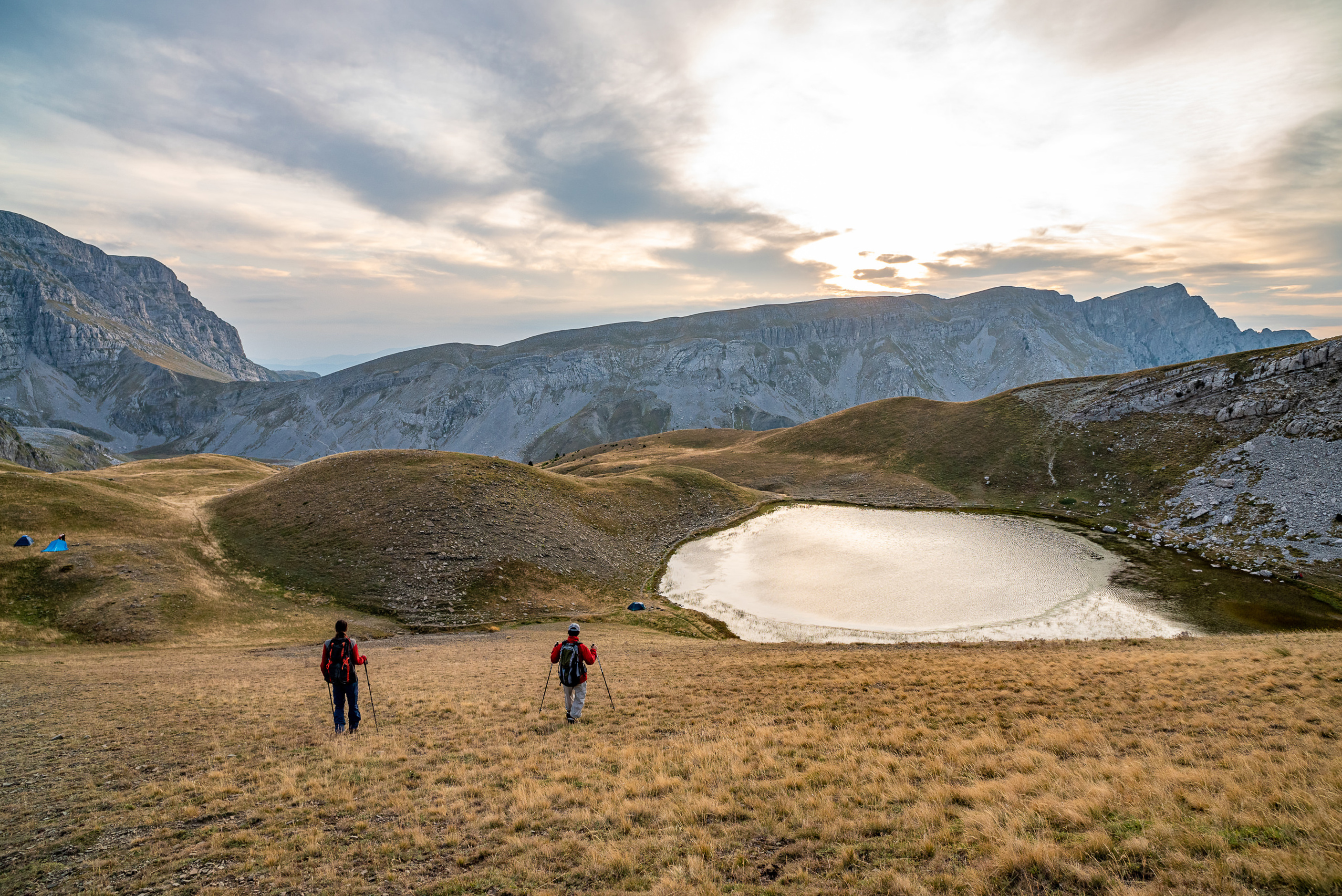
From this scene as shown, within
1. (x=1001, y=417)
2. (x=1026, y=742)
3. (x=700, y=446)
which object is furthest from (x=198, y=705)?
(x=700, y=446)

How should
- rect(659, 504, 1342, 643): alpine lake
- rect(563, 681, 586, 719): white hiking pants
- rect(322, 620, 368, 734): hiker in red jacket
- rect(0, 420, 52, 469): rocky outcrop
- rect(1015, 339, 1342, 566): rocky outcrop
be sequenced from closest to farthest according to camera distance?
1. rect(322, 620, 368, 734): hiker in red jacket
2. rect(563, 681, 586, 719): white hiking pants
3. rect(659, 504, 1342, 643): alpine lake
4. rect(1015, 339, 1342, 566): rocky outcrop
5. rect(0, 420, 52, 469): rocky outcrop

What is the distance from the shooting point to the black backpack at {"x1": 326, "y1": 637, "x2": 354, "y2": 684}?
17.9m

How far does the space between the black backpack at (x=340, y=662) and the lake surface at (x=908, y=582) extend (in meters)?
29.5

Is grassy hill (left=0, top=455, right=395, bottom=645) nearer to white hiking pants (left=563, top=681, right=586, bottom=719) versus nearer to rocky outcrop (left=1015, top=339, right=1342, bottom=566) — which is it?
white hiking pants (left=563, top=681, right=586, bottom=719)

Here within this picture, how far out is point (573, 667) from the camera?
18.7 m

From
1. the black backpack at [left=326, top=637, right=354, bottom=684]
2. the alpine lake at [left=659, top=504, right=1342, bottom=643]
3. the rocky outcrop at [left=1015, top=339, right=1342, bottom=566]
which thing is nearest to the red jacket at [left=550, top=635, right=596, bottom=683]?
the black backpack at [left=326, top=637, right=354, bottom=684]

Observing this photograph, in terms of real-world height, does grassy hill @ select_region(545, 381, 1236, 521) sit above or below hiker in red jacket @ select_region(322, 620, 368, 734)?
above

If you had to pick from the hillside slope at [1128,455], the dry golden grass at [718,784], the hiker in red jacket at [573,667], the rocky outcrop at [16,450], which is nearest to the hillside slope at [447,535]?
the dry golden grass at [718,784]

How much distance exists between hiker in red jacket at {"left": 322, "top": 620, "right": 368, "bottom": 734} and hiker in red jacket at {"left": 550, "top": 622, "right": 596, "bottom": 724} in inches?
242

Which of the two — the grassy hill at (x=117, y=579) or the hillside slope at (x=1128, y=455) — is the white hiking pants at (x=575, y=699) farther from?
the hillside slope at (x=1128, y=455)

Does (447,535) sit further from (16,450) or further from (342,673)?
(16,450)

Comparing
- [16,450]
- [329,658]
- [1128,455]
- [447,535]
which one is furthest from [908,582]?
[16,450]

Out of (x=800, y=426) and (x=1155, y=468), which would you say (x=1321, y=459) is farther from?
(x=800, y=426)

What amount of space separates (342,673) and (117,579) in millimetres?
37501
